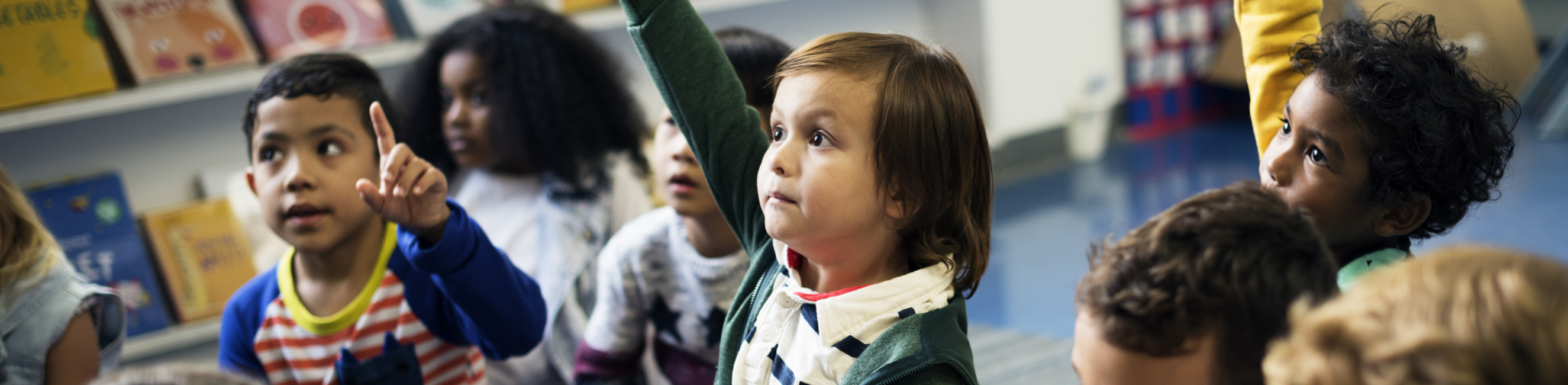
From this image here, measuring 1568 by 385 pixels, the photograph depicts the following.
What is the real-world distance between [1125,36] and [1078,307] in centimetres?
359

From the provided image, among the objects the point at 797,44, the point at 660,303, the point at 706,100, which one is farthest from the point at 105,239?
the point at 797,44

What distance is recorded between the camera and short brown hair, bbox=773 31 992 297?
2.45ft

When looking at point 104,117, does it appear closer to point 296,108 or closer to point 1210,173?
point 296,108

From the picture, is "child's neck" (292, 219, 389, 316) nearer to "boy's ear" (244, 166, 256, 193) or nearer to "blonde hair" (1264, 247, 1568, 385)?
"boy's ear" (244, 166, 256, 193)

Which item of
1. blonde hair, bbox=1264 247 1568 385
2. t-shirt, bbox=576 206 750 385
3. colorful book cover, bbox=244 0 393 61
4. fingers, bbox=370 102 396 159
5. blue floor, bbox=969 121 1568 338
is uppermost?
blonde hair, bbox=1264 247 1568 385

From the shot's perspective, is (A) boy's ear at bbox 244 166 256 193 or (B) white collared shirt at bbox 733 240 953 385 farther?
(A) boy's ear at bbox 244 166 256 193

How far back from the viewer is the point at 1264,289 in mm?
548

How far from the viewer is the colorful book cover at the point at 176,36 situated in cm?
187

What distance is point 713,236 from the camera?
1.22m

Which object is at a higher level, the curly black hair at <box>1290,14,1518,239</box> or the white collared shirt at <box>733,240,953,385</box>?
the curly black hair at <box>1290,14,1518,239</box>

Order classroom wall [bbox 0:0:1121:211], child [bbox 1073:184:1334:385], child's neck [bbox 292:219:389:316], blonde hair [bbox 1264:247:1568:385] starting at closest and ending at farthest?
blonde hair [bbox 1264:247:1568:385] → child [bbox 1073:184:1334:385] → child's neck [bbox 292:219:389:316] → classroom wall [bbox 0:0:1121:211]

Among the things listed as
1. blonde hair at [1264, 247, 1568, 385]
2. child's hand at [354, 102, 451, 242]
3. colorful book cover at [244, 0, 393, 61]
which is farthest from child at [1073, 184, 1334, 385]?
colorful book cover at [244, 0, 393, 61]

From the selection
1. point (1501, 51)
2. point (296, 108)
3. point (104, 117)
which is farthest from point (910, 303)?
point (1501, 51)

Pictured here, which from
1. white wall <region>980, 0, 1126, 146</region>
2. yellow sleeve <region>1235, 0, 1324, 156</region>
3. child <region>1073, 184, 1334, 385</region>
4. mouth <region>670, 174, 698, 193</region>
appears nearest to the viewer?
child <region>1073, 184, 1334, 385</region>
